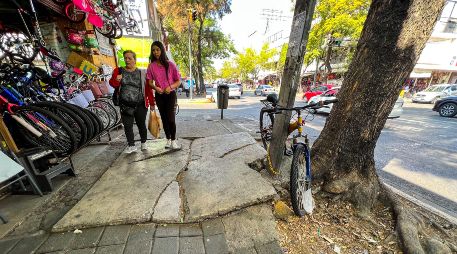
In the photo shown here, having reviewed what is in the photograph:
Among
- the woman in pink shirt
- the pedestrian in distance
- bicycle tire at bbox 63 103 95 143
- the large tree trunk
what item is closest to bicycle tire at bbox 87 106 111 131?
bicycle tire at bbox 63 103 95 143

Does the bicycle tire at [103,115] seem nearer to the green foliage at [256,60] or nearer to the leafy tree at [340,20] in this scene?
the leafy tree at [340,20]

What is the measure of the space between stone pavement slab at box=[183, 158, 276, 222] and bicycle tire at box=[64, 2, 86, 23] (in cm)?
542

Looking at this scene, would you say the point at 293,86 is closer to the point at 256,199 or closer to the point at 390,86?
the point at 390,86

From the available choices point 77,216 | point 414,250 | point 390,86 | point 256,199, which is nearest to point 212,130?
point 256,199

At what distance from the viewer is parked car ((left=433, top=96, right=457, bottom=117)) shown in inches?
391

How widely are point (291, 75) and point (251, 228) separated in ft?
5.67

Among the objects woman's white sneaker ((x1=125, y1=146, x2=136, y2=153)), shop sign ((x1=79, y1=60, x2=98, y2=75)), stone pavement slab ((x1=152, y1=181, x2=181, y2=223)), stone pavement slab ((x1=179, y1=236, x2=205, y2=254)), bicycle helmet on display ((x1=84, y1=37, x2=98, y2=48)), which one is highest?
bicycle helmet on display ((x1=84, y1=37, x2=98, y2=48))

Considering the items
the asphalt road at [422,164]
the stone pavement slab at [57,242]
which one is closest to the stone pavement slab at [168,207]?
the stone pavement slab at [57,242]

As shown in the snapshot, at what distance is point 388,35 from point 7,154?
15.0 feet

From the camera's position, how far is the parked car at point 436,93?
→ 51.4 feet

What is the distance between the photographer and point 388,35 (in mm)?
2059

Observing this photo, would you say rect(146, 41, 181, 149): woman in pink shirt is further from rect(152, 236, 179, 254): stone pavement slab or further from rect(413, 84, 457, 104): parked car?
rect(413, 84, 457, 104): parked car

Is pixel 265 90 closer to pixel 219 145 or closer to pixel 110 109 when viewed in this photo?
pixel 110 109

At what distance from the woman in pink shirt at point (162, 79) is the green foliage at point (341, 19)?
65.2 ft
